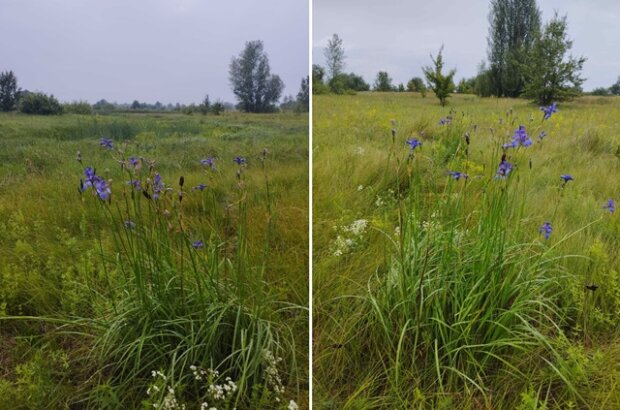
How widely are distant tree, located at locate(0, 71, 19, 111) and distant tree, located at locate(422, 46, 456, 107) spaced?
1.37 metres

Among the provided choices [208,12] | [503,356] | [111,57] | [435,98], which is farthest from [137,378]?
[435,98]

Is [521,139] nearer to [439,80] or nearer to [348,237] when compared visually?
[439,80]

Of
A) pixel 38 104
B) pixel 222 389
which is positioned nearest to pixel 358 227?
pixel 222 389

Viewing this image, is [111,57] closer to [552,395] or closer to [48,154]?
[48,154]

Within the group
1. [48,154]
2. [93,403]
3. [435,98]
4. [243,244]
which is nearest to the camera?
[93,403]

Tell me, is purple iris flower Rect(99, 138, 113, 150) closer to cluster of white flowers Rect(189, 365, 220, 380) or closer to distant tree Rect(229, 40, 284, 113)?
distant tree Rect(229, 40, 284, 113)

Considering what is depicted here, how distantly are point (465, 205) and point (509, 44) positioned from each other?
0.64 m

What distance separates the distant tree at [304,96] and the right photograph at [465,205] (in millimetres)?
34

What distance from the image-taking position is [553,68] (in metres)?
1.98

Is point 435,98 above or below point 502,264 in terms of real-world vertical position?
above

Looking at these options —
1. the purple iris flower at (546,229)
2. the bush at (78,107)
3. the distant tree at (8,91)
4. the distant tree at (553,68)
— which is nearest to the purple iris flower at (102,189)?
the bush at (78,107)

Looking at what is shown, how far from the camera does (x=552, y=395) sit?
163 cm

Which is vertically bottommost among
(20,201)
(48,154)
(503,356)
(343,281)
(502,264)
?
(503,356)

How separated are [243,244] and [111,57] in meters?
0.74
